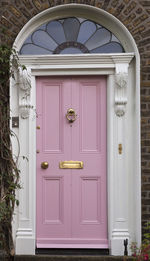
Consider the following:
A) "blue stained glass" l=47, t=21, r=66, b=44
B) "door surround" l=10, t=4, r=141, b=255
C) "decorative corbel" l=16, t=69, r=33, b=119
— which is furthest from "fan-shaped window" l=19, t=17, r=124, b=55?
"decorative corbel" l=16, t=69, r=33, b=119

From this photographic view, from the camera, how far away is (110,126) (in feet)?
12.2

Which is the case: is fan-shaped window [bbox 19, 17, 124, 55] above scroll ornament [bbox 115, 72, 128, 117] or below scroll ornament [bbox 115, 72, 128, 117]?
above

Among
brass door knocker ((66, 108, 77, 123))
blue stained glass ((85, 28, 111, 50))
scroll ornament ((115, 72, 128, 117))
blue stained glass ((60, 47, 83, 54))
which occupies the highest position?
blue stained glass ((85, 28, 111, 50))

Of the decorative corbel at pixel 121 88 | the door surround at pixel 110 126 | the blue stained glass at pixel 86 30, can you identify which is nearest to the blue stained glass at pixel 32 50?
the door surround at pixel 110 126

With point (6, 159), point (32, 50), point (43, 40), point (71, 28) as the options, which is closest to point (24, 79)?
point (32, 50)

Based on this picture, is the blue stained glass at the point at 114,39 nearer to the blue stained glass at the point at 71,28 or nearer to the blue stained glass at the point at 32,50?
the blue stained glass at the point at 71,28

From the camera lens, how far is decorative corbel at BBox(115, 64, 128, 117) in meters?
3.64

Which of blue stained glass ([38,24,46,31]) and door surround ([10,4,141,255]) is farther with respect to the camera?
blue stained glass ([38,24,46,31])

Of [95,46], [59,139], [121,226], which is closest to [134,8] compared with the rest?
[95,46]

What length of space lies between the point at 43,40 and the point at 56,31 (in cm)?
21

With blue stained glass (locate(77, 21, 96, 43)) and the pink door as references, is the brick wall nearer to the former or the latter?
blue stained glass (locate(77, 21, 96, 43))

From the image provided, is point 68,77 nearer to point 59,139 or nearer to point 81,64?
point 81,64

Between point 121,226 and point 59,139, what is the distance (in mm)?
1375

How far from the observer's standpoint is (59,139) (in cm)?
384
